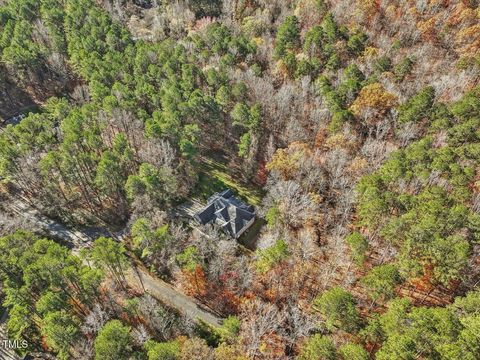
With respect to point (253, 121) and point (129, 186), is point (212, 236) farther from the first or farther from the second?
point (253, 121)

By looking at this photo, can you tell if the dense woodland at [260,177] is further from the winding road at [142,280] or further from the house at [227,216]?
the house at [227,216]

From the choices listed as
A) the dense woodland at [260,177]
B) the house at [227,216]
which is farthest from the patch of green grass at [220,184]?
the house at [227,216]

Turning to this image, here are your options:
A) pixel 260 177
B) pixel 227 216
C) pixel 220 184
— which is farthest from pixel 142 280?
pixel 260 177

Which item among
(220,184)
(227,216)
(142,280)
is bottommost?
(142,280)

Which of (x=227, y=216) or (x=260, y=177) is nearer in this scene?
(x=227, y=216)

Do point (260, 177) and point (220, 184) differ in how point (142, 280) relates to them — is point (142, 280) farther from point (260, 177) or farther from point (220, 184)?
point (260, 177)

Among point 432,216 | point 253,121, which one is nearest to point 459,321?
point 432,216
